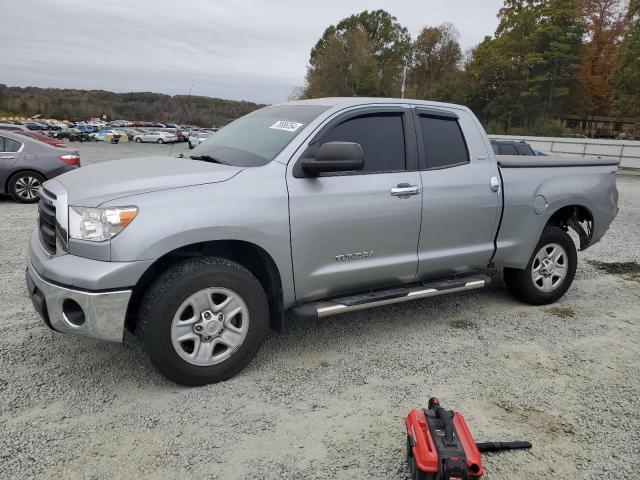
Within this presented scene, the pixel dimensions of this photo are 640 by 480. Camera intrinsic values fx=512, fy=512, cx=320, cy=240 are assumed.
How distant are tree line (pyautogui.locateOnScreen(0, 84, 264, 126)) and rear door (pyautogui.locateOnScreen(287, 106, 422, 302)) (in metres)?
86.2

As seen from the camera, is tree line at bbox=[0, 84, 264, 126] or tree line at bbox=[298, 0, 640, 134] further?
tree line at bbox=[0, 84, 264, 126]

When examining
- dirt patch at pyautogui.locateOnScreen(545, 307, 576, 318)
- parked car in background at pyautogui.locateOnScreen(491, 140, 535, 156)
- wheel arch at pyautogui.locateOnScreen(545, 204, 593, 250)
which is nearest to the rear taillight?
wheel arch at pyautogui.locateOnScreen(545, 204, 593, 250)

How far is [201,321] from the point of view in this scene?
311cm

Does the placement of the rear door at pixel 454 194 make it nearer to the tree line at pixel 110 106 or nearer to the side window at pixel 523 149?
the side window at pixel 523 149

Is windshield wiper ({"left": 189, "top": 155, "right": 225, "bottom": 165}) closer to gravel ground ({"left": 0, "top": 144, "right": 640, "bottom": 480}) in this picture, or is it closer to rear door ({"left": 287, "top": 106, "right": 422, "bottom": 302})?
rear door ({"left": 287, "top": 106, "right": 422, "bottom": 302})

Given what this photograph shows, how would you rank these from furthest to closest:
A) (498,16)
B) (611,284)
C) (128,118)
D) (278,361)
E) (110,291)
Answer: (128,118) → (498,16) → (611,284) → (278,361) → (110,291)

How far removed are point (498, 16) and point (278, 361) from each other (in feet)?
196

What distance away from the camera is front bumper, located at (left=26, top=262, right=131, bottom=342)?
2.84 meters

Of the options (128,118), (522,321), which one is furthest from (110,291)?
(128,118)

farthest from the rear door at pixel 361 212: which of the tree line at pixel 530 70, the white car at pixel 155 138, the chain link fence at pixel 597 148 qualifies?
the white car at pixel 155 138

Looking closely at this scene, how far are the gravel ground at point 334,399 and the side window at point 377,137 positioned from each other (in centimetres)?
138

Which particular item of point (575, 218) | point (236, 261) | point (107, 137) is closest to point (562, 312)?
point (575, 218)

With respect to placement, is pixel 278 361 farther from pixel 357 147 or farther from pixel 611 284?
pixel 611 284

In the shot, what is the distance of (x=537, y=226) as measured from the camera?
15.1 ft
